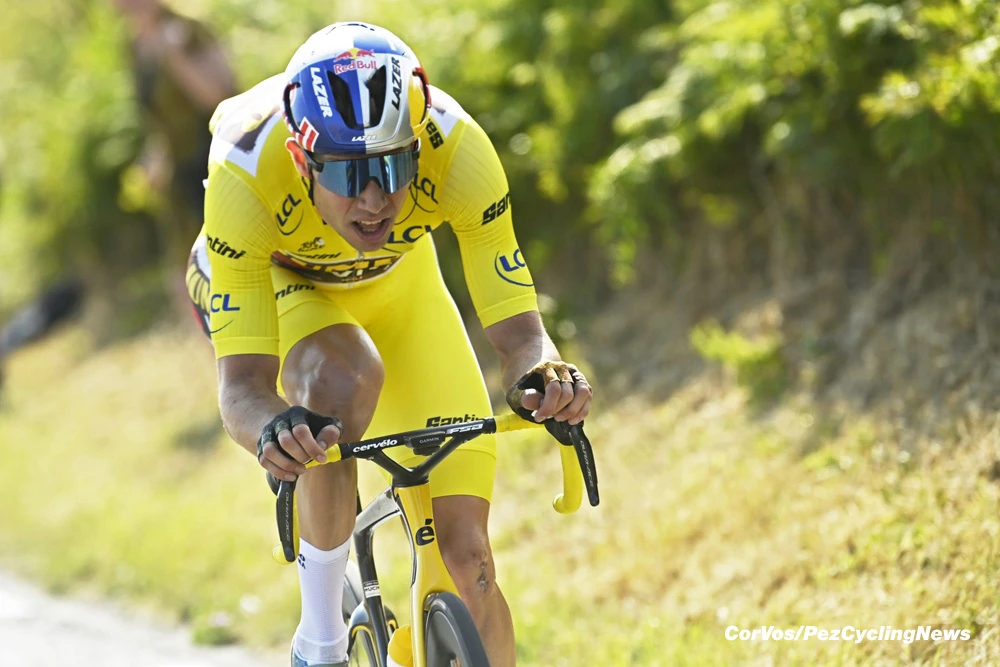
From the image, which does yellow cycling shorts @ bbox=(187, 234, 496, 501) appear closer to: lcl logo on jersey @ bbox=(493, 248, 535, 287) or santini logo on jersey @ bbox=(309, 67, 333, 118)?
lcl logo on jersey @ bbox=(493, 248, 535, 287)

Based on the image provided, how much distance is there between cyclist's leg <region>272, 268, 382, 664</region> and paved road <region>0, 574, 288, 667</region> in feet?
7.60

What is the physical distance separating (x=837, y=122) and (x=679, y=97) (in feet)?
3.22

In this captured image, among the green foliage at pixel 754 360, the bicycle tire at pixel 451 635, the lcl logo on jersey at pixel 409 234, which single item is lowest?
the bicycle tire at pixel 451 635

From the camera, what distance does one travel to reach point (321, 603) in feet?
13.3

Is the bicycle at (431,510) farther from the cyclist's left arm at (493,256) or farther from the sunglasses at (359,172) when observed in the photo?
the sunglasses at (359,172)

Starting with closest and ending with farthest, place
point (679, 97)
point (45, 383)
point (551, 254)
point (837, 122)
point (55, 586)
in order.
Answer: point (837, 122) → point (679, 97) → point (55, 586) → point (551, 254) → point (45, 383)

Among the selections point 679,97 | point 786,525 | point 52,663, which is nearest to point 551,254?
point 679,97

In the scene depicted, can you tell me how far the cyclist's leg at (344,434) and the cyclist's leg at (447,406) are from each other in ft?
0.72

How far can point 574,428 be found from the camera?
139 inches

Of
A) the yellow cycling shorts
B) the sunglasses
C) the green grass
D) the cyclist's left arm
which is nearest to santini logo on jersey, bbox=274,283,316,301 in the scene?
the yellow cycling shorts

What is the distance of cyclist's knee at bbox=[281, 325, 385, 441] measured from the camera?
3.89 meters

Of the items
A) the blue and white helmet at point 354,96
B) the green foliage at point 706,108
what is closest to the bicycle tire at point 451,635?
the blue and white helmet at point 354,96

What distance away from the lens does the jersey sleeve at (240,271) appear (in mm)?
3738

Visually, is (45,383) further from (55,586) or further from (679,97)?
(679,97)
